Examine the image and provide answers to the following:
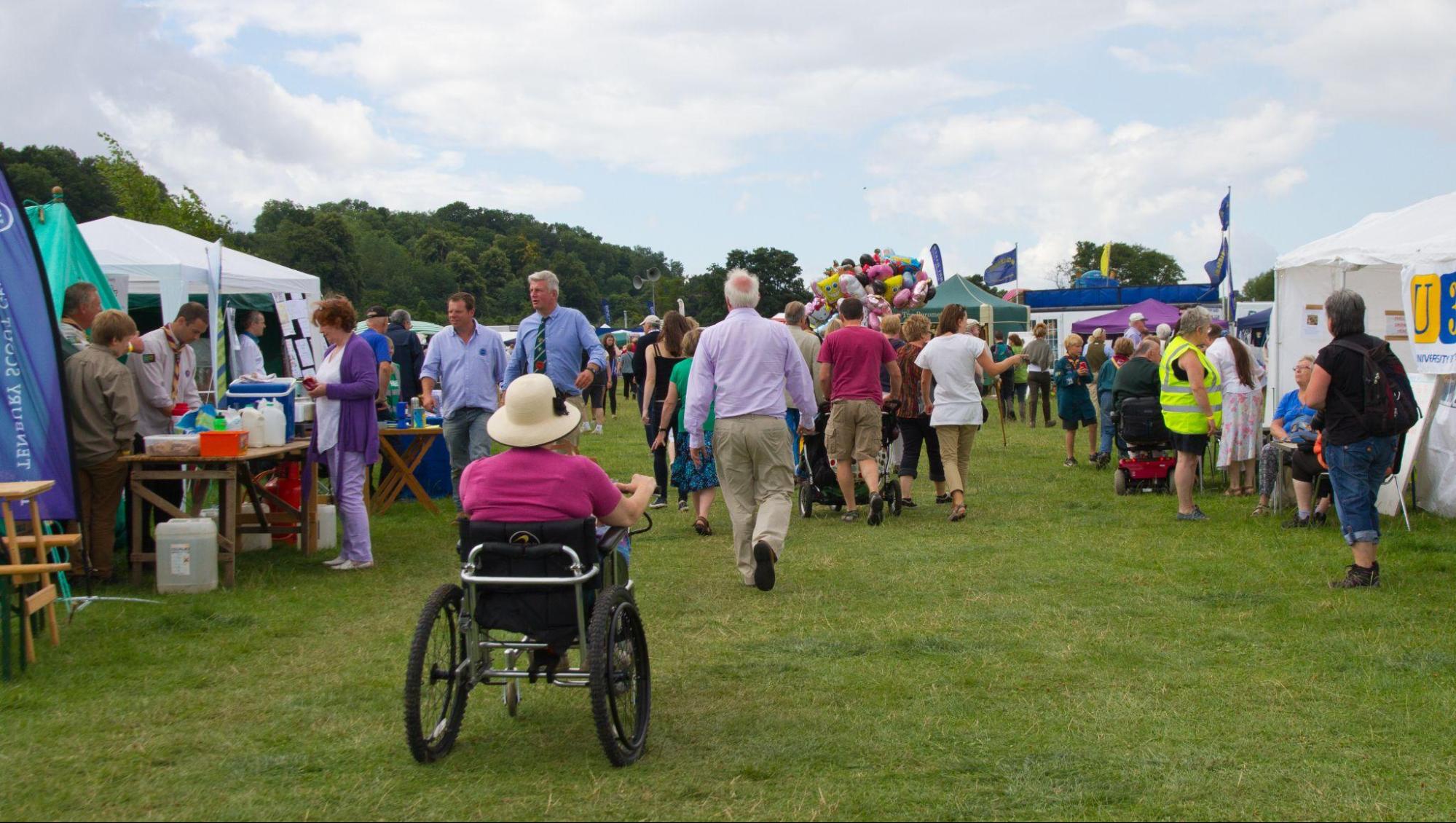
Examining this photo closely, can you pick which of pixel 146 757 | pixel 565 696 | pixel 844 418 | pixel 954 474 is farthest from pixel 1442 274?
pixel 146 757

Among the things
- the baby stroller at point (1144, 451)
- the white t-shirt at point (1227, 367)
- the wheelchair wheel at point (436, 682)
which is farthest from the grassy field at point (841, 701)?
the baby stroller at point (1144, 451)

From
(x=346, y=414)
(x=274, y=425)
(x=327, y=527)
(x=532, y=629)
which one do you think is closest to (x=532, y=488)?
(x=532, y=629)

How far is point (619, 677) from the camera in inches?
164

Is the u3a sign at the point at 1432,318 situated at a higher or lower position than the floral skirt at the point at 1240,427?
higher

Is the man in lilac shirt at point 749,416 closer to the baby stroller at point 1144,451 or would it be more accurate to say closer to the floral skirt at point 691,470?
the floral skirt at point 691,470

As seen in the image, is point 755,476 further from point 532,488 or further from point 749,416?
point 532,488

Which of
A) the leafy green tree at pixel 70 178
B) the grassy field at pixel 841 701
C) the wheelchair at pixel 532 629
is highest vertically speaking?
the leafy green tree at pixel 70 178

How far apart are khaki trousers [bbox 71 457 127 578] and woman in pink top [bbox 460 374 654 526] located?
167 inches

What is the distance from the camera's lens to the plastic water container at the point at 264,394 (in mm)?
→ 8648

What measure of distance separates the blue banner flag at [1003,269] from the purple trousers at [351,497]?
32999 mm

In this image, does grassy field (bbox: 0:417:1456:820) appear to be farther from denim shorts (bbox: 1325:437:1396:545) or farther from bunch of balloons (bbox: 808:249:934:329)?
bunch of balloons (bbox: 808:249:934:329)

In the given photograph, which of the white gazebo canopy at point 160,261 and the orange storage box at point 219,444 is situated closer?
the orange storage box at point 219,444

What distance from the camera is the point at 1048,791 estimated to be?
3898 mm

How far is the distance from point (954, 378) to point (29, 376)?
678 centimetres
